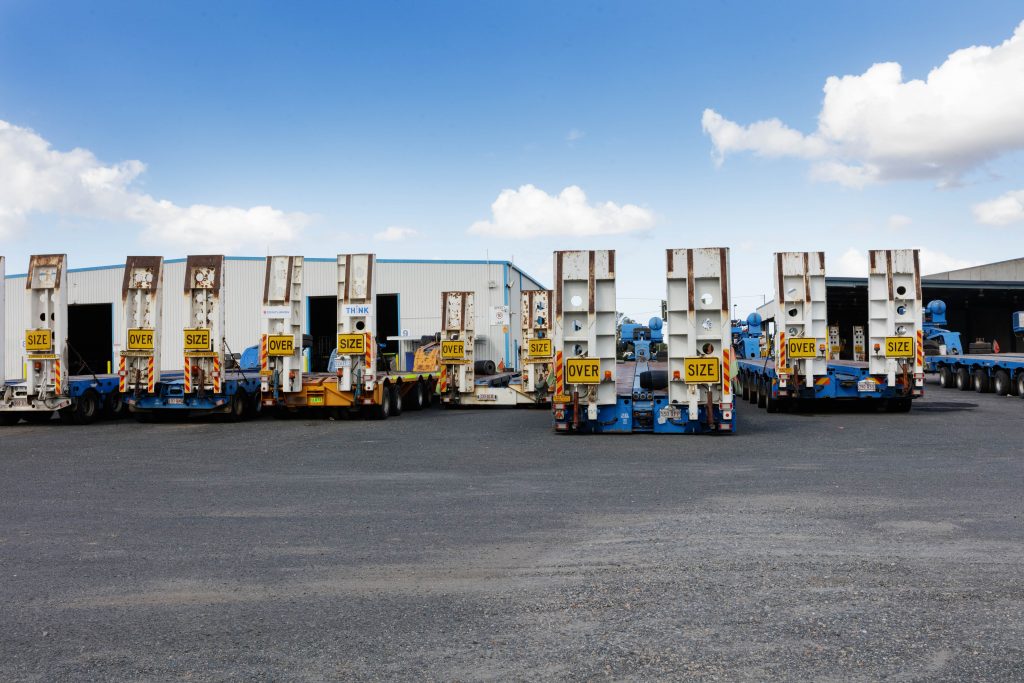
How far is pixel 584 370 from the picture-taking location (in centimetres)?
1482

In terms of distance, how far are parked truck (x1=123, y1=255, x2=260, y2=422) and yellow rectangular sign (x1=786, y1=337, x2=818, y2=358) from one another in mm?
12454

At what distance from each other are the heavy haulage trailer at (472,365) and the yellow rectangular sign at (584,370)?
7.55 m

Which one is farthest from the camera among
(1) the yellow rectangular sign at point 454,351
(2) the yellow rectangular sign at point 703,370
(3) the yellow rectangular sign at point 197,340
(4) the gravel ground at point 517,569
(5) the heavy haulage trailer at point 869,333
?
(1) the yellow rectangular sign at point 454,351

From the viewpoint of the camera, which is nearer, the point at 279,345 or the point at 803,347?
the point at 279,345

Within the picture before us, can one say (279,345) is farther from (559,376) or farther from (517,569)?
(517,569)

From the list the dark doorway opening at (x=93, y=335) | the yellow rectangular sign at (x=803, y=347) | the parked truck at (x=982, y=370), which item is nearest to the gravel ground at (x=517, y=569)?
the yellow rectangular sign at (x=803, y=347)

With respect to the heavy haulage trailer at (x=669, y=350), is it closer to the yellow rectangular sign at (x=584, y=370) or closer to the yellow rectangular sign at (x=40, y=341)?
the yellow rectangular sign at (x=584, y=370)

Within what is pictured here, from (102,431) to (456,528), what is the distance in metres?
12.2

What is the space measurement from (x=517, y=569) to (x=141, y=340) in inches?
605

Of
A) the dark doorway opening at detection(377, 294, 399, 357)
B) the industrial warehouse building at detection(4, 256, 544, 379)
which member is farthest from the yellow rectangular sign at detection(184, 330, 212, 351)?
the dark doorway opening at detection(377, 294, 399, 357)

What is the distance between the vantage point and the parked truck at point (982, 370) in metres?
25.1

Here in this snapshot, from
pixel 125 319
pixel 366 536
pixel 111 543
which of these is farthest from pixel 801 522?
pixel 125 319

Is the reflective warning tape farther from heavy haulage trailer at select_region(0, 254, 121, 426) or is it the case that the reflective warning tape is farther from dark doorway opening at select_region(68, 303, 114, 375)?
dark doorway opening at select_region(68, 303, 114, 375)

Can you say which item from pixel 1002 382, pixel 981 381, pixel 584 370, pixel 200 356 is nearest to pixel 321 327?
pixel 200 356
